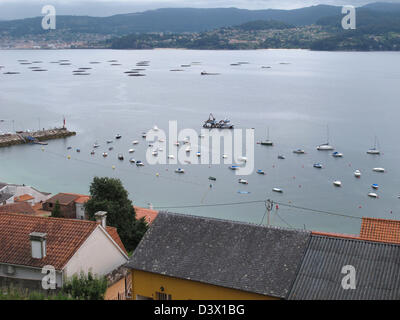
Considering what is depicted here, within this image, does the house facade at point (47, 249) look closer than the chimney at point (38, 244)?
No

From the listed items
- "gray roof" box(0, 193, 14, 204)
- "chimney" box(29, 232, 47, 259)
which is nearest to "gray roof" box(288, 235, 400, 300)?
"chimney" box(29, 232, 47, 259)

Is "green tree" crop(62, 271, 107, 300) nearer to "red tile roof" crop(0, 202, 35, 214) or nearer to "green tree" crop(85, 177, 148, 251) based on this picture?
"green tree" crop(85, 177, 148, 251)

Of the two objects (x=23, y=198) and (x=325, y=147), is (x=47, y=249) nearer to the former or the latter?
(x=23, y=198)

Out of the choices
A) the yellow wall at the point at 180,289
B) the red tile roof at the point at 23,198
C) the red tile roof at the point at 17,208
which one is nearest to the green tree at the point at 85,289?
the yellow wall at the point at 180,289

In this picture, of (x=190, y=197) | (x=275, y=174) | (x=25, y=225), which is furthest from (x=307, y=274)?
(x=275, y=174)

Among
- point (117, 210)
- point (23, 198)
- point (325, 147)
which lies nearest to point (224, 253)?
point (117, 210)

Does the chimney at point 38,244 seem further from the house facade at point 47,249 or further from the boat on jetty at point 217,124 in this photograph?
the boat on jetty at point 217,124

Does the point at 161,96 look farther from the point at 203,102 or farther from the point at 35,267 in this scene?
the point at 35,267
